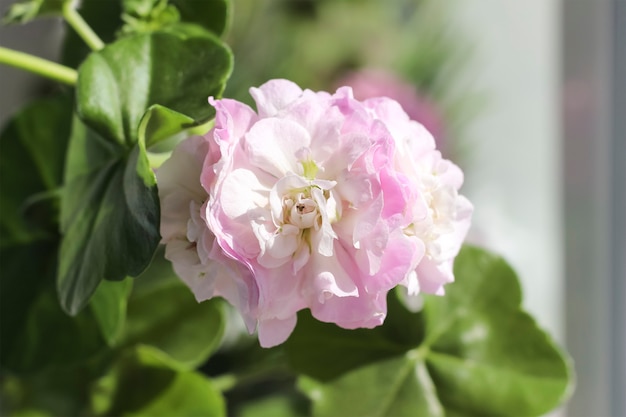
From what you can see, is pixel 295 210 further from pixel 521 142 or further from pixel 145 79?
pixel 521 142

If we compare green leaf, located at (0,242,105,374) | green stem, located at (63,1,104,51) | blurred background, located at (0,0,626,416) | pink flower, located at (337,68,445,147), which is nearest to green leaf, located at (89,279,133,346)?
green leaf, located at (0,242,105,374)

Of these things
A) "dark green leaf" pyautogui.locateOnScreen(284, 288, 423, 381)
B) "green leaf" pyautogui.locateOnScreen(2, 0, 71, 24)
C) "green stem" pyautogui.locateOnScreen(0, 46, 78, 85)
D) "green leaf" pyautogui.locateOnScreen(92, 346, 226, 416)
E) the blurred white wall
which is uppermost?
"green leaf" pyautogui.locateOnScreen(2, 0, 71, 24)

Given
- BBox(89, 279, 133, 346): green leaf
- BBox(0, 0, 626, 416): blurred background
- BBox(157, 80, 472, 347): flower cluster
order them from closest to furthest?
BBox(157, 80, 472, 347): flower cluster < BBox(89, 279, 133, 346): green leaf < BBox(0, 0, 626, 416): blurred background

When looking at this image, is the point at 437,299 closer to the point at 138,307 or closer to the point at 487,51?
the point at 138,307

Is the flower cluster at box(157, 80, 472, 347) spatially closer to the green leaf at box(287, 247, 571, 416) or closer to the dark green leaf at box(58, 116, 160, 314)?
the dark green leaf at box(58, 116, 160, 314)

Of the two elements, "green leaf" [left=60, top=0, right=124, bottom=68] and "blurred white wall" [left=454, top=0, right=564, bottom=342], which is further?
"blurred white wall" [left=454, top=0, right=564, bottom=342]

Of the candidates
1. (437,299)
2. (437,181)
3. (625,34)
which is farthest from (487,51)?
(437,181)
